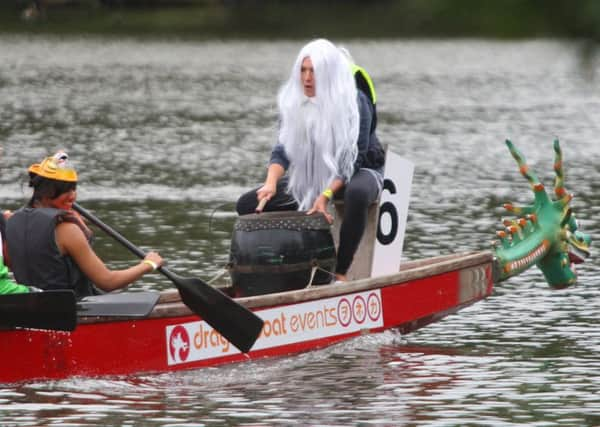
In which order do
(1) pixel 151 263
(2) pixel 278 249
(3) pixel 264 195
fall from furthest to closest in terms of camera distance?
(3) pixel 264 195 < (2) pixel 278 249 < (1) pixel 151 263

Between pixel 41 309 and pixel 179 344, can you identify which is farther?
pixel 179 344

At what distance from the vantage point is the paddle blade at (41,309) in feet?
29.8

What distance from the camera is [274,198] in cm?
1128

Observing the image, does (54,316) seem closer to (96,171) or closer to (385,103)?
(96,171)

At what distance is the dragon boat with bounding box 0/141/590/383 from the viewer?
934cm

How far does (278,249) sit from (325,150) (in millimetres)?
785

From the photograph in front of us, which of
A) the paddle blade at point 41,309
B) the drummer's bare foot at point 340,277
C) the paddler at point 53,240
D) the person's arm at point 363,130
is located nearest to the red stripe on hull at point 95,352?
the paddle blade at point 41,309

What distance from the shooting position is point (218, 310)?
32.6ft

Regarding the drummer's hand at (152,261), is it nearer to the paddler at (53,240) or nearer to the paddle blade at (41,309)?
the paddler at (53,240)

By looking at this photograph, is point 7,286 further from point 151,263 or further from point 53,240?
point 151,263

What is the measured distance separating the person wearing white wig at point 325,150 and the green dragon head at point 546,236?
1794mm

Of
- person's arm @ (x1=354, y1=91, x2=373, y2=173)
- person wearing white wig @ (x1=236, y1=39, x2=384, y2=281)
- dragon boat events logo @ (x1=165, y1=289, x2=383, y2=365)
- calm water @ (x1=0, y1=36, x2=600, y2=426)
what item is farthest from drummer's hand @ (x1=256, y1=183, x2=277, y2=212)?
dragon boat events logo @ (x1=165, y1=289, x2=383, y2=365)

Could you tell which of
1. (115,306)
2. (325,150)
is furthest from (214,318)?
(325,150)

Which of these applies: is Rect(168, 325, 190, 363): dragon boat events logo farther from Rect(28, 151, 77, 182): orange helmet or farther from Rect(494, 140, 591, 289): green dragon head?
Rect(494, 140, 591, 289): green dragon head
